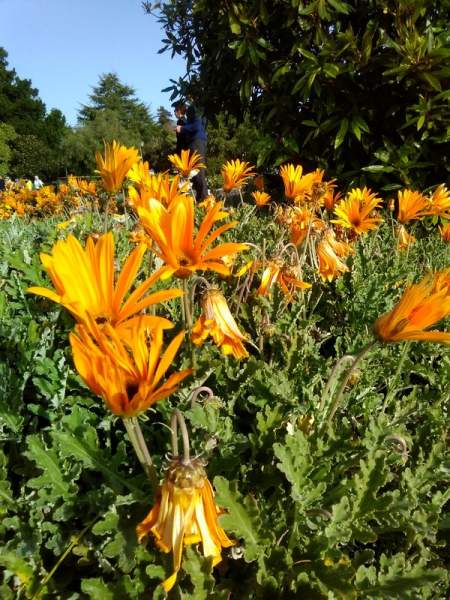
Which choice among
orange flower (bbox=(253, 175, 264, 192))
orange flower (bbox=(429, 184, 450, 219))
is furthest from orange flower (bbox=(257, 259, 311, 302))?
orange flower (bbox=(253, 175, 264, 192))

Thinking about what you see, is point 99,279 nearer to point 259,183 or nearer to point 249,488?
point 249,488

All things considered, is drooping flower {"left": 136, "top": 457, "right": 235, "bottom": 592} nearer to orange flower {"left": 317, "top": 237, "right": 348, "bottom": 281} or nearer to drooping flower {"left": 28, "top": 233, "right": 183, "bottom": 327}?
drooping flower {"left": 28, "top": 233, "right": 183, "bottom": 327}

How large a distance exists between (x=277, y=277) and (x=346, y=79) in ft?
9.92

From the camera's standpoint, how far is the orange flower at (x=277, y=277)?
59.4 inches

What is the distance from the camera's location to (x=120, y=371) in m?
0.66

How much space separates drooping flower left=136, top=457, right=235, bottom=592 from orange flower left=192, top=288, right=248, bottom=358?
1.39 feet

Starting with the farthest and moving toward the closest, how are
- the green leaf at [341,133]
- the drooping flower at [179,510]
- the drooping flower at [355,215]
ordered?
the green leaf at [341,133]
the drooping flower at [355,215]
the drooping flower at [179,510]

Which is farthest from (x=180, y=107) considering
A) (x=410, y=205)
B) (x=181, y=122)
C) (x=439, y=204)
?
(x=410, y=205)

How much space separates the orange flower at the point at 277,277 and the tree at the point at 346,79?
252 cm

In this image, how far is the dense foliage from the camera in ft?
2.86

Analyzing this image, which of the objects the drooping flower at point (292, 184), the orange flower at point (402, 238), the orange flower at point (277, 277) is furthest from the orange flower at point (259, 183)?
the orange flower at point (277, 277)

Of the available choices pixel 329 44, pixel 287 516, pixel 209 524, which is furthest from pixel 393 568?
pixel 329 44

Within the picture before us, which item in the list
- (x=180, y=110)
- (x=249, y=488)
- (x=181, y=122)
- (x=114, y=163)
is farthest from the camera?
(x=181, y=122)

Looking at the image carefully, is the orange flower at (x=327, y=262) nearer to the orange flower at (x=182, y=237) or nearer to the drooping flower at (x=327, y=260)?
the drooping flower at (x=327, y=260)
